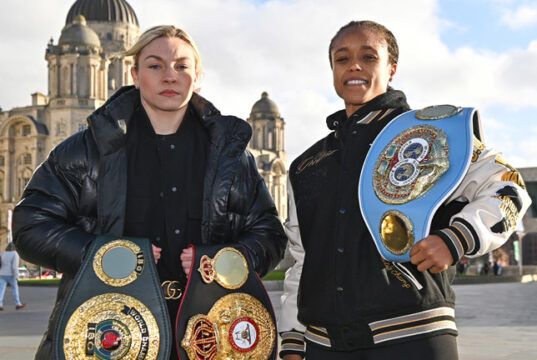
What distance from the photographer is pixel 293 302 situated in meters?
3.17

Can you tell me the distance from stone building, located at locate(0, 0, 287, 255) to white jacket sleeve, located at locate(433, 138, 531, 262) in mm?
52048

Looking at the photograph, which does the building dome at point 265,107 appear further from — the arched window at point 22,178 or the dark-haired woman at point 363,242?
the dark-haired woman at point 363,242

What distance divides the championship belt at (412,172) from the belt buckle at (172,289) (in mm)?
879

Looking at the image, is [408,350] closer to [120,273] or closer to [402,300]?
[402,300]

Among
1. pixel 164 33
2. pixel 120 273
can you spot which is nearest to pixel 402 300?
pixel 120 273

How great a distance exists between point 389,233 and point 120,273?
1037mm

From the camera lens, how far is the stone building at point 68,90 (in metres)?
57.7

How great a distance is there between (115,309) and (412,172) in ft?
4.01

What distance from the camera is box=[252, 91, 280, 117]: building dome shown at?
3209 inches

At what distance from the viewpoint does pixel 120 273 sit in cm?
282

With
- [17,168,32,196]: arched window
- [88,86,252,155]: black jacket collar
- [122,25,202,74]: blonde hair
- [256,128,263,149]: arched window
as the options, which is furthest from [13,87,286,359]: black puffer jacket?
[256,128,263,149]: arched window

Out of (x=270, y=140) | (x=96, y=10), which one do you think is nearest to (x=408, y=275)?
(x=96, y=10)

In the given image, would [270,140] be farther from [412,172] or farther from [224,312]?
[412,172]

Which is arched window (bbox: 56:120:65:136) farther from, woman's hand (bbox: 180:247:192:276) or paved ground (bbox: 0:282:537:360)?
woman's hand (bbox: 180:247:192:276)
